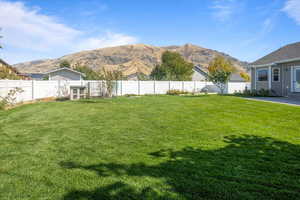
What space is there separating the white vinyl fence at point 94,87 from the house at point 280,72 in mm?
9001

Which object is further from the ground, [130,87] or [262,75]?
[262,75]

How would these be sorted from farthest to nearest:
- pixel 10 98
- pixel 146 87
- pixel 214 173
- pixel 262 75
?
pixel 146 87
pixel 262 75
pixel 10 98
pixel 214 173

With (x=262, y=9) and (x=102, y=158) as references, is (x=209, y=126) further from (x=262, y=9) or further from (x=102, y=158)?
(x=262, y=9)

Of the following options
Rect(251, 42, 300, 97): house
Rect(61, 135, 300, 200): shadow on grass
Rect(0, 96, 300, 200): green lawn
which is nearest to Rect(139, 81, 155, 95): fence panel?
Rect(251, 42, 300, 97): house

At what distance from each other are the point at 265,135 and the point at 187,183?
11.0ft

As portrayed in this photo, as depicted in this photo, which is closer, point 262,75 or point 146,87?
point 262,75

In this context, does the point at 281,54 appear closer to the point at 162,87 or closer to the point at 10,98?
the point at 162,87

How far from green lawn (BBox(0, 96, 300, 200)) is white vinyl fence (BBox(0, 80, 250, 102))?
27.5ft

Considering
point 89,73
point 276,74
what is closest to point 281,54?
point 276,74

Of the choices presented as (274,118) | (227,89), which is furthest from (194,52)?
(274,118)

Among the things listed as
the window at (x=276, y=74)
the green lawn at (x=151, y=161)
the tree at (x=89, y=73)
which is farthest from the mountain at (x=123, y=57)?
the green lawn at (x=151, y=161)

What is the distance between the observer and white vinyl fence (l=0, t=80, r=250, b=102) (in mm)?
13141

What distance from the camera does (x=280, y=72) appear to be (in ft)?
52.0

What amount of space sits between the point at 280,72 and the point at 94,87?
640 inches
